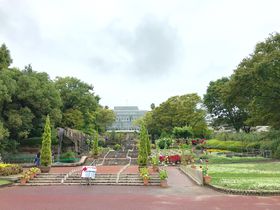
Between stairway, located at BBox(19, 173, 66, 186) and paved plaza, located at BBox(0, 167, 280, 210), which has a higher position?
stairway, located at BBox(19, 173, 66, 186)

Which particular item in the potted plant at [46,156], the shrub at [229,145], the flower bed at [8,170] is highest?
the shrub at [229,145]

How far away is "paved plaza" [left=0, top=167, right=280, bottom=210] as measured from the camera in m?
16.7

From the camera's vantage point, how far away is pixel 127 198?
19078mm

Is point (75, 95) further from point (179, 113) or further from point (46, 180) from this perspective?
point (46, 180)

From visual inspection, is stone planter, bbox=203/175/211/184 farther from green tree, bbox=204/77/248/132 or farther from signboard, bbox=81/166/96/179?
green tree, bbox=204/77/248/132

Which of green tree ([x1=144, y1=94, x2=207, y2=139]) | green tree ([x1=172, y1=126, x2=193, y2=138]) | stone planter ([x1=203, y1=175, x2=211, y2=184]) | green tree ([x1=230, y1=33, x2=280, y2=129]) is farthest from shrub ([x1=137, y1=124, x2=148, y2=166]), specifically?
green tree ([x1=144, y1=94, x2=207, y2=139])

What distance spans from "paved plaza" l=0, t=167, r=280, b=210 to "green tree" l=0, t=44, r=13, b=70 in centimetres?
2156

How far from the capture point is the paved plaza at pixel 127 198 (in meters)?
16.7

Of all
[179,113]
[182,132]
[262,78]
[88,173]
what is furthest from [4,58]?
[179,113]

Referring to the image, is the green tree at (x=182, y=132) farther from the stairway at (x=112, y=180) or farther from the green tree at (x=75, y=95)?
the stairway at (x=112, y=180)

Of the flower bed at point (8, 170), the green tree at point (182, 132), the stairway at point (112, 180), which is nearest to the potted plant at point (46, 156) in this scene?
the flower bed at point (8, 170)

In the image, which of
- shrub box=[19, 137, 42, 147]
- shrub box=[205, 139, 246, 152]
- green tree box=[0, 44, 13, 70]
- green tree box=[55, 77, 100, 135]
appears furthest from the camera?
green tree box=[55, 77, 100, 135]

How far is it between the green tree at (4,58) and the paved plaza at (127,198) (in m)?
21.6

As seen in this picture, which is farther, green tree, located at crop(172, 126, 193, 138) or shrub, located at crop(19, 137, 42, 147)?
green tree, located at crop(172, 126, 193, 138)
